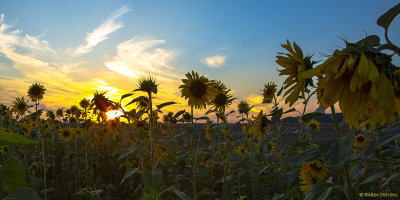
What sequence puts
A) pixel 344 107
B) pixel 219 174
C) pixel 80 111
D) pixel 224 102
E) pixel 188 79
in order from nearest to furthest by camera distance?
1. pixel 344 107
2. pixel 188 79
3. pixel 224 102
4. pixel 219 174
5. pixel 80 111

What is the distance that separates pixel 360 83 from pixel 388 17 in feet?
0.68

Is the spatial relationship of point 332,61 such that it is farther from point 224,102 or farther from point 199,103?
point 224,102

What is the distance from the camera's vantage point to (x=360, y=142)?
319 cm

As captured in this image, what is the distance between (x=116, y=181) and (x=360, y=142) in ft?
13.6

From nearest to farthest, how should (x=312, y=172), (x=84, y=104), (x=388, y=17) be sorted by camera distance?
(x=388, y=17) < (x=312, y=172) < (x=84, y=104)

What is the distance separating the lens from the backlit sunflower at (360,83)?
671mm

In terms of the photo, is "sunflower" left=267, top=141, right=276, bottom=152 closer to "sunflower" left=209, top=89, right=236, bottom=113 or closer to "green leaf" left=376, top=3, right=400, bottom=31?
"sunflower" left=209, top=89, right=236, bottom=113

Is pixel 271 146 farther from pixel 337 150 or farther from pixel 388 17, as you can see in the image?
pixel 388 17

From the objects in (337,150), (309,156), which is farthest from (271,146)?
(337,150)

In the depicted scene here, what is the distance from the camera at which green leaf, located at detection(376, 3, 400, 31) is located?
1.93 ft

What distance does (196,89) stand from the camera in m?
2.99

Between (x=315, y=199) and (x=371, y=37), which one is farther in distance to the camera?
(x=315, y=199)

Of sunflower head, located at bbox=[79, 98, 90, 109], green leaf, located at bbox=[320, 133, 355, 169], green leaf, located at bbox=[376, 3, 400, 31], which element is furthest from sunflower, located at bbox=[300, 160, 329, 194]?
sunflower head, located at bbox=[79, 98, 90, 109]

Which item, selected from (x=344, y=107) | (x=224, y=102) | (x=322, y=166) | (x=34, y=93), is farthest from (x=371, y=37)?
(x=34, y=93)
